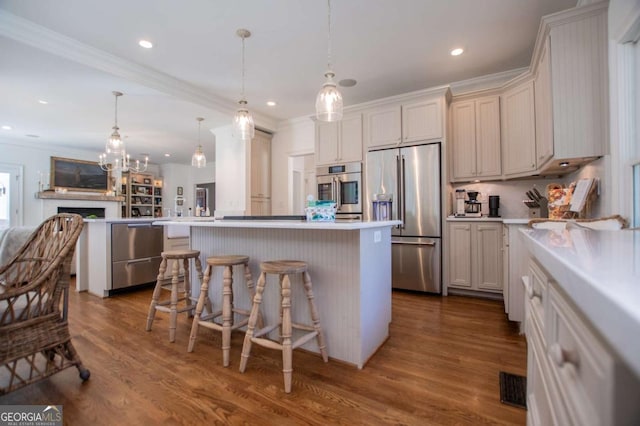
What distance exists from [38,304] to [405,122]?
3.84 meters

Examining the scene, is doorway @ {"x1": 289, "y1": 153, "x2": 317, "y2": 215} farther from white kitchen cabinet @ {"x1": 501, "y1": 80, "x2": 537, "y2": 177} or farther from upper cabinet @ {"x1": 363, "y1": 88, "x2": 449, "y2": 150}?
white kitchen cabinet @ {"x1": 501, "y1": 80, "x2": 537, "y2": 177}

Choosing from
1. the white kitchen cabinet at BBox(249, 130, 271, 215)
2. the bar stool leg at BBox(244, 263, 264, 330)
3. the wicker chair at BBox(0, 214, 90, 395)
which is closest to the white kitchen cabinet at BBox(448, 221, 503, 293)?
the bar stool leg at BBox(244, 263, 264, 330)

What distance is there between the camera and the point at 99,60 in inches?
122

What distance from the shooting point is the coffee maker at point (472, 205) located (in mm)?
3697

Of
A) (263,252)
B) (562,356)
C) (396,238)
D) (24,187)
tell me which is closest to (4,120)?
(24,187)

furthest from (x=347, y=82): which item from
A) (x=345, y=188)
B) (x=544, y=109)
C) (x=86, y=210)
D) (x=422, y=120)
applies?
(x=86, y=210)

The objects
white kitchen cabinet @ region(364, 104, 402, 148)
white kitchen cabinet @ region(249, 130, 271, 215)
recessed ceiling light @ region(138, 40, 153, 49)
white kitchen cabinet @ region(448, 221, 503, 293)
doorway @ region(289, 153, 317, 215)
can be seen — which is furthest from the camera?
doorway @ region(289, 153, 317, 215)

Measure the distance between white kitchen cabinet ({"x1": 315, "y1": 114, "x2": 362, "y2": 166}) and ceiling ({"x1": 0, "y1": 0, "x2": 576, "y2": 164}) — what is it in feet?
1.36

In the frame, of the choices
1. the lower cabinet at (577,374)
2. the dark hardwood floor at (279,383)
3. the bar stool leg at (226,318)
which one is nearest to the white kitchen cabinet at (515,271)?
the dark hardwood floor at (279,383)

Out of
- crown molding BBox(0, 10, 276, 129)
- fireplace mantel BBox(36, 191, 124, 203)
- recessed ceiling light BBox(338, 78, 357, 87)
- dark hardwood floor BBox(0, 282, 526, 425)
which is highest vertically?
recessed ceiling light BBox(338, 78, 357, 87)

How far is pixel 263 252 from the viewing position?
90.9 inches

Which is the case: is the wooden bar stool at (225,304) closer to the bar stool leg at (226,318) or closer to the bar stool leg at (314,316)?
the bar stool leg at (226,318)

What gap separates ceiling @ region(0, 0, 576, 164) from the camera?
8.07 feet

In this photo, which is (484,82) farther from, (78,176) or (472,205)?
(78,176)
